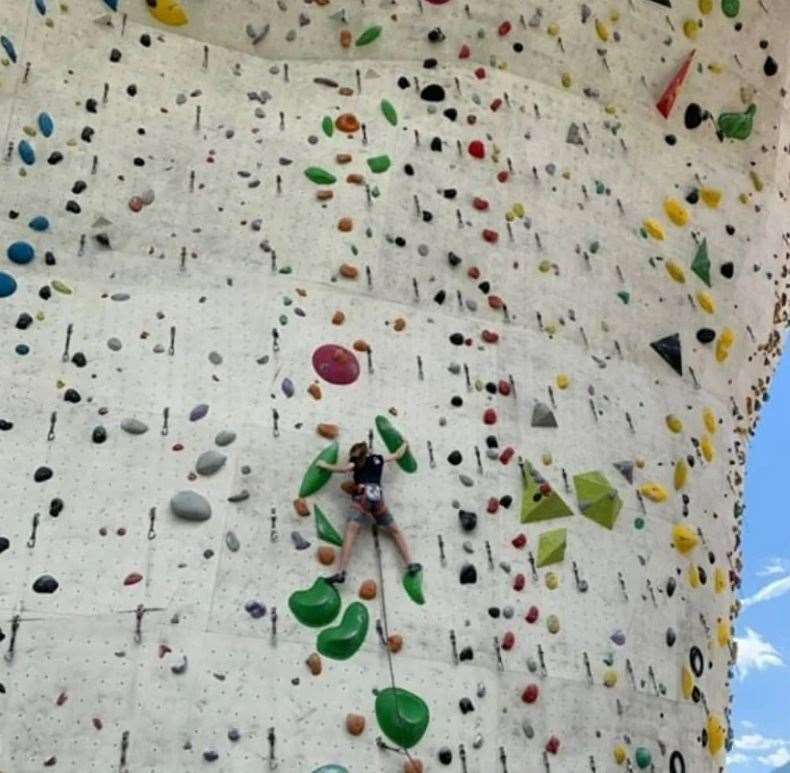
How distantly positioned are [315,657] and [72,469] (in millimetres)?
1339

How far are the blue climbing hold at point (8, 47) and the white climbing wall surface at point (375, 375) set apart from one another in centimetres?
2

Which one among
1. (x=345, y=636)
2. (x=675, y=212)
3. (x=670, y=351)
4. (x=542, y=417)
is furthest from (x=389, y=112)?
(x=345, y=636)

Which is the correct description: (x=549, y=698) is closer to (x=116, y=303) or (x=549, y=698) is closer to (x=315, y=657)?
(x=315, y=657)

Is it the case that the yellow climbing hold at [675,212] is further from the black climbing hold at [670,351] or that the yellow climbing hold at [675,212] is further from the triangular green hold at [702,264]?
the black climbing hold at [670,351]

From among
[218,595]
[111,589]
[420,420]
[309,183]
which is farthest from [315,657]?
[309,183]

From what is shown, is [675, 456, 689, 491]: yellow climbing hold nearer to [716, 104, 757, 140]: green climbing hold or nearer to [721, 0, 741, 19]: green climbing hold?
[716, 104, 757, 140]: green climbing hold

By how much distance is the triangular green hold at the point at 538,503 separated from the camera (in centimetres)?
543

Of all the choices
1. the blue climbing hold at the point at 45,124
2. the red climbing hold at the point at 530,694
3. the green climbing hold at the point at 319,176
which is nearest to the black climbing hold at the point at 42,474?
the blue climbing hold at the point at 45,124

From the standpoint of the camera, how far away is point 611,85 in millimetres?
6773

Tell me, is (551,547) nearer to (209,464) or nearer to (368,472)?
(368,472)

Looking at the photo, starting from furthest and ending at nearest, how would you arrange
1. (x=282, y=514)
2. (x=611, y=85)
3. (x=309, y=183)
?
1. (x=611, y=85)
2. (x=309, y=183)
3. (x=282, y=514)

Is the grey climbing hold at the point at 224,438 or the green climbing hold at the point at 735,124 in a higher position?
the green climbing hold at the point at 735,124

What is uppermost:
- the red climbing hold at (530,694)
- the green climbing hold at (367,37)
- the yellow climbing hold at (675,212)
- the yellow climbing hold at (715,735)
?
the green climbing hold at (367,37)

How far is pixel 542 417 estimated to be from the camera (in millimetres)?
5656
